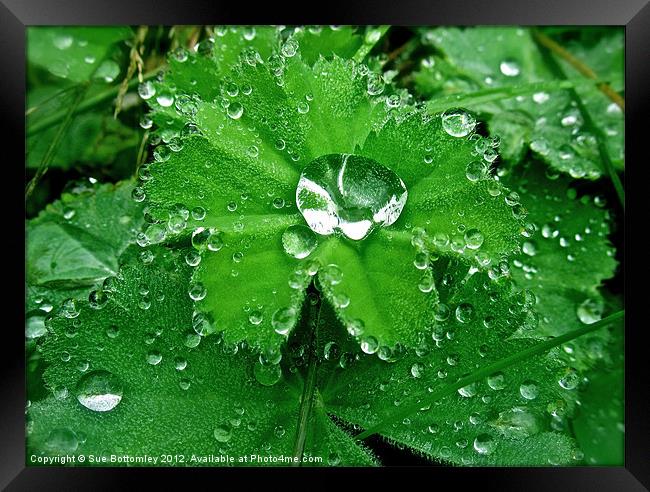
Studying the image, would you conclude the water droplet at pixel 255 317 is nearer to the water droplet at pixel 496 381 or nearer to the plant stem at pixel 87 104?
the water droplet at pixel 496 381

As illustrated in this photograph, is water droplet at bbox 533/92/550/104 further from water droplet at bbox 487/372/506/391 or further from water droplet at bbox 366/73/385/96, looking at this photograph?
water droplet at bbox 487/372/506/391

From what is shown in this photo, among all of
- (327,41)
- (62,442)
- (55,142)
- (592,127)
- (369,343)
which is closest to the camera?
(369,343)

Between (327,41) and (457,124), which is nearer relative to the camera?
(457,124)

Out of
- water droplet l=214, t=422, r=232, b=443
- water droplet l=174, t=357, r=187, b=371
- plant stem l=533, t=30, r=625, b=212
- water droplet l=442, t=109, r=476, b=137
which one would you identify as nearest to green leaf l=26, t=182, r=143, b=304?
water droplet l=174, t=357, r=187, b=371

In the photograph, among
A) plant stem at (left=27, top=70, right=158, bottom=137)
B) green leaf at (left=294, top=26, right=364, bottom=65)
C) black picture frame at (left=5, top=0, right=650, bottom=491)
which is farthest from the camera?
plant stem at (left=27, top=70, right=158, bottom=137)

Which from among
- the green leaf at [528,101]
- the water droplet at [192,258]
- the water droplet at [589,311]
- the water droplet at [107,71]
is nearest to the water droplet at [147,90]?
the water droplet at [107,71]

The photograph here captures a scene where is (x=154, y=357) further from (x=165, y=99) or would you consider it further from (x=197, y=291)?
(x=165, y=99)
